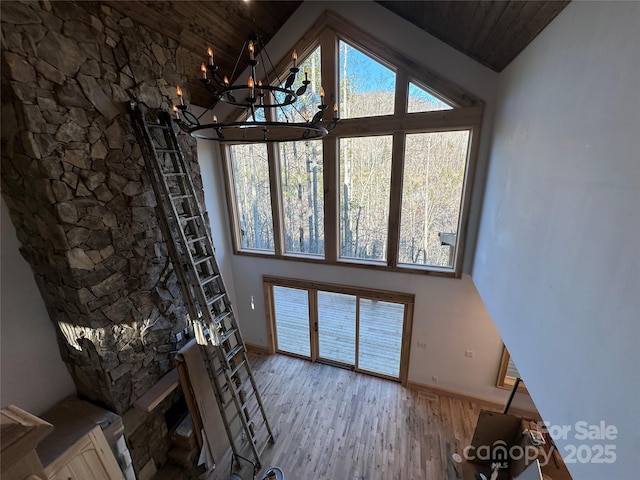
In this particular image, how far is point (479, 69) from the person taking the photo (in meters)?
3.40

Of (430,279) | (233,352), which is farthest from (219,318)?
(430,279)

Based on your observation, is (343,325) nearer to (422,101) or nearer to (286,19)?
→ (422,101)

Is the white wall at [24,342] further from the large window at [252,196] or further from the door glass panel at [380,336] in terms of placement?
the door glass panel at [380,336]

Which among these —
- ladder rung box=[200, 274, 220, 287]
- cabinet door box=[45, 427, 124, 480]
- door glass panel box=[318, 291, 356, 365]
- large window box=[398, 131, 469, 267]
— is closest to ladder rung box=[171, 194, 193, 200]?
ladder rung box=[200, 274, 220, 287]

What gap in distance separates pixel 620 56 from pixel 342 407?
5013mm

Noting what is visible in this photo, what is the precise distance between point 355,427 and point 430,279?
8.55 feet

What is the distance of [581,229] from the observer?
154cm

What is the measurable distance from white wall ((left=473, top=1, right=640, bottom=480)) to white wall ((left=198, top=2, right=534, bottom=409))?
1224 millimetres

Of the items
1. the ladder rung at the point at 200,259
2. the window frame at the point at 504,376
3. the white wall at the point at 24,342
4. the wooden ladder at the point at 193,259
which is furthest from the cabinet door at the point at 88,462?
the window frame at the point at 504,376

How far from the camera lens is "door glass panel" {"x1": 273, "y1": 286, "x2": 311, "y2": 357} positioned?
210 inches

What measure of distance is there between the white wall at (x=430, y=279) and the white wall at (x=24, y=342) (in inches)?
102

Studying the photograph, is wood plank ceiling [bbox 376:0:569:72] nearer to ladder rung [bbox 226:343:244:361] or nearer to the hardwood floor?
ladder rung [bbox 226:343:244:361]

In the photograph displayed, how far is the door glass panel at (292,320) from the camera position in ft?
17.5

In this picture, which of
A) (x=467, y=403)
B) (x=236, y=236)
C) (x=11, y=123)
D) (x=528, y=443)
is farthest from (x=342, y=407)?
(x=11, y=123)
